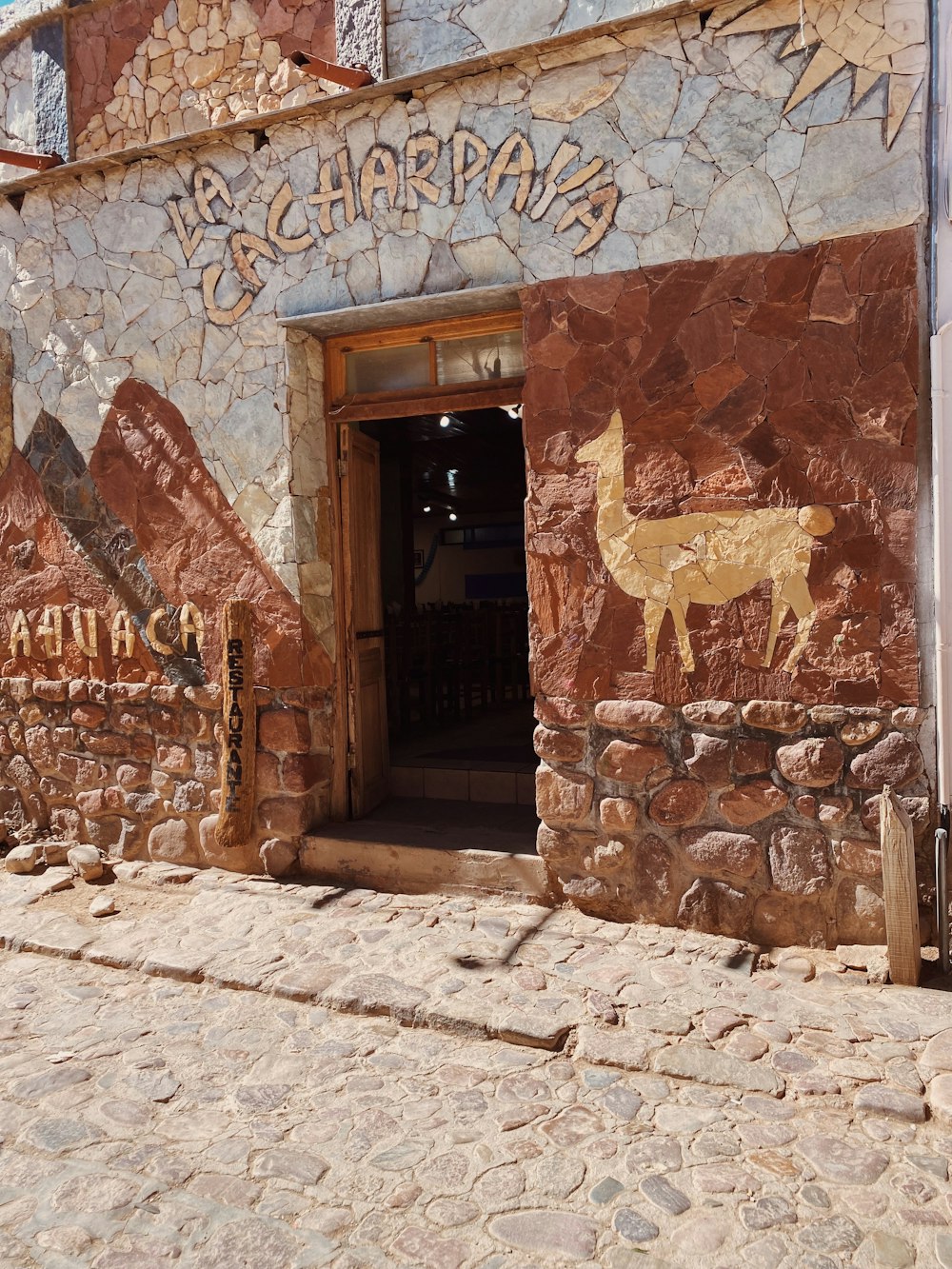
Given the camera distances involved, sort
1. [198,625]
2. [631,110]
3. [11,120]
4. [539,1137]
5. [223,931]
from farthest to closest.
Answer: [11,120] < [198,625] < [223,931] < [631,110] < [539,1137]

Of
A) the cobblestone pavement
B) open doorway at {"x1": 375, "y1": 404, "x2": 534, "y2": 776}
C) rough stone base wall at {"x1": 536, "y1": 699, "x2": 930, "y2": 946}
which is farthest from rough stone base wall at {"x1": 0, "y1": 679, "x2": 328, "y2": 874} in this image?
rough stone base wall at {"x1": 536, "y1": 699, "x2": 930, "y2": 946}

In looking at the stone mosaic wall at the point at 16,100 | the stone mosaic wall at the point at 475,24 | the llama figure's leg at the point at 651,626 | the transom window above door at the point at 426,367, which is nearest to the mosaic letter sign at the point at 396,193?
the stone mosaic wall at the point at 475,24

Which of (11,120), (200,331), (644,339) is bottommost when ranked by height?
(644,339)

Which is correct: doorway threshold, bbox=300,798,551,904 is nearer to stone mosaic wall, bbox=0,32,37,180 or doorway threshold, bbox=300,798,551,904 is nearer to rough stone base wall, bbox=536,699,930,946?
rough stone base wall, bbox=536,699,930,946

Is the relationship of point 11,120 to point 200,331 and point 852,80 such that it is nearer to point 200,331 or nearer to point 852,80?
point 200,331

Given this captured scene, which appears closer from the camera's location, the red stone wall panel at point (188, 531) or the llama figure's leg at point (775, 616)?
the llama figure's leg at point (775, 616)

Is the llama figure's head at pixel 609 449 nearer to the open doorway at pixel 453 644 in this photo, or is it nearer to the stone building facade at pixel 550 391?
the stone building facade at pixel 550 391

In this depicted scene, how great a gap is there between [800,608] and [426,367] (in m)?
2.37

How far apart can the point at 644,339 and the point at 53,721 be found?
4.20 metres

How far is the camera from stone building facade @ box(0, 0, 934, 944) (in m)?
3.67

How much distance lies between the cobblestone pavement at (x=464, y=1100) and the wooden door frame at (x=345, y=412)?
1087 millimetres

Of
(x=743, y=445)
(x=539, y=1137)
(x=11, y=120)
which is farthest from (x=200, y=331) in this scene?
(x=539, y=1137)

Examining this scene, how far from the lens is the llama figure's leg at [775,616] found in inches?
149

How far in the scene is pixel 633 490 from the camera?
4.04m
